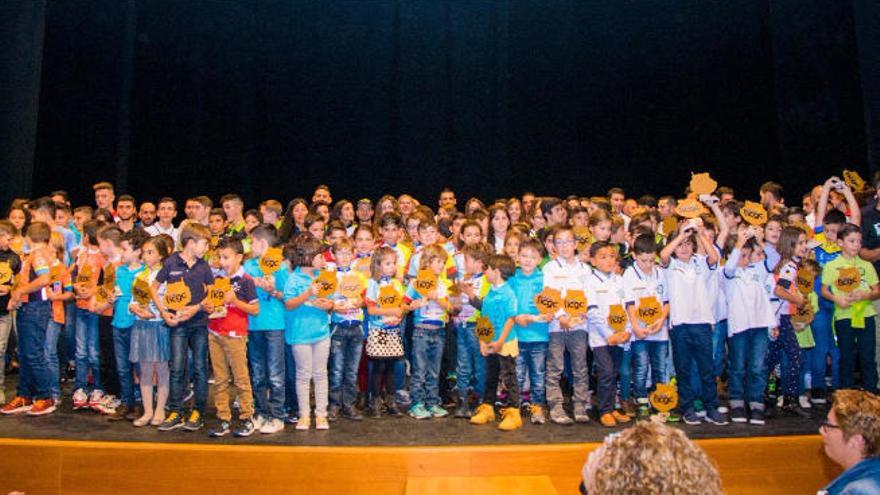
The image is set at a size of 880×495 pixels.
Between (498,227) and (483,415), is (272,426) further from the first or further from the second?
(498,227)

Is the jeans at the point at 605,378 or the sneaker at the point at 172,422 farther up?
the jeans at the point at 605,378

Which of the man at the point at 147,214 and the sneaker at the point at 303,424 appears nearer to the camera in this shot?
the sneaker at the point at 303,424

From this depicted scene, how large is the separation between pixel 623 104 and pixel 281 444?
687cm

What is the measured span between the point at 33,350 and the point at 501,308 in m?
3.48

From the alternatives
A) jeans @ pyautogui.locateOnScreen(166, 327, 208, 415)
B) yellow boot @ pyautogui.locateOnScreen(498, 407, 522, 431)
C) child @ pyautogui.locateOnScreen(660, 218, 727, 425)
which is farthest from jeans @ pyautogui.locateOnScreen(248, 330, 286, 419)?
child @ pyautogui.locateOnScreen(660, 218, 727, 425)

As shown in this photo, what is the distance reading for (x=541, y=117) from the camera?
8.80 metres

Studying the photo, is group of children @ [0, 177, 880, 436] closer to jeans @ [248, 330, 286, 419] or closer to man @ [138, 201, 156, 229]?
jeans @ [248, 330, 286, 419]

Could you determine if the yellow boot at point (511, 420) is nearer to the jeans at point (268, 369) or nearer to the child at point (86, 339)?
the jeans at point (268, 369)

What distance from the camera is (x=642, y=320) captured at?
446 centimetres

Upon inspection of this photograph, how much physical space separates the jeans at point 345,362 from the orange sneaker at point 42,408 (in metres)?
2.12

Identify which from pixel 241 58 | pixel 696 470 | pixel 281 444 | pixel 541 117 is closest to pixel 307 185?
pixel 241 58

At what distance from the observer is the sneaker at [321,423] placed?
4363 mm

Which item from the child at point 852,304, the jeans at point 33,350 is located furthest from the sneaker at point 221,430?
the child at point 852,304

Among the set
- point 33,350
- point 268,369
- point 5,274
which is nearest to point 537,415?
point 268,369
